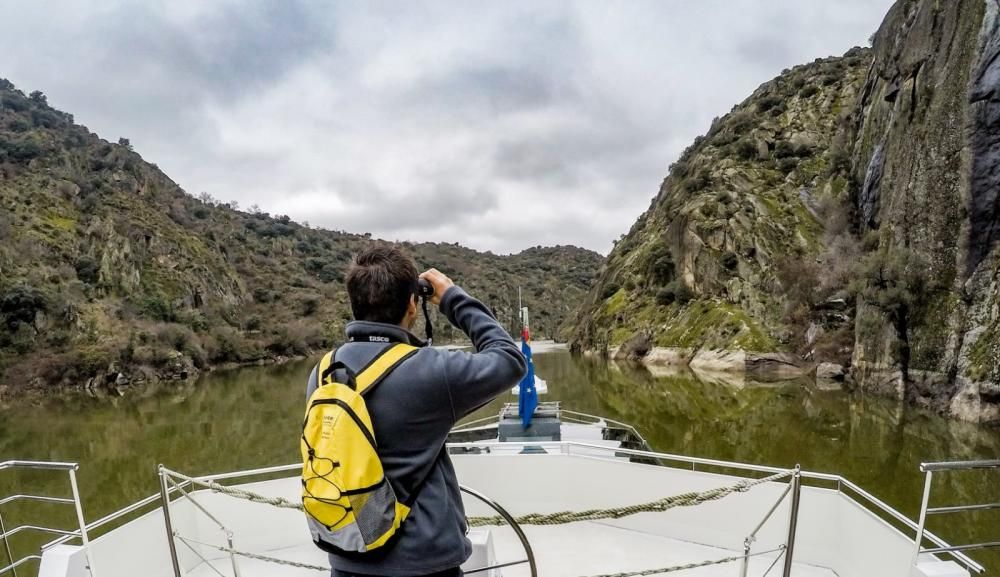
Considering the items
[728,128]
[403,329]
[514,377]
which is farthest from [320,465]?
[728,128]

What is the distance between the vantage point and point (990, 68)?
54.5ft

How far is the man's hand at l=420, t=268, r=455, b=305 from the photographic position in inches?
68.5

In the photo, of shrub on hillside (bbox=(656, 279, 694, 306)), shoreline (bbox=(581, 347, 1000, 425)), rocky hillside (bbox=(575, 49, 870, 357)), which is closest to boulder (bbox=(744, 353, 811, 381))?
shoreline (bbox=(581, 347, 1000, 425))

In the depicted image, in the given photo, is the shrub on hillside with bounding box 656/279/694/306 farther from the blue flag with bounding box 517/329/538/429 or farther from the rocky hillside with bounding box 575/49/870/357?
the blue flag with bounding box 517/329/538/429

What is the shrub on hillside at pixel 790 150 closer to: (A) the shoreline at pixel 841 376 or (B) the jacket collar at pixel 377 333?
(A) the shoreline at pixel 841 376

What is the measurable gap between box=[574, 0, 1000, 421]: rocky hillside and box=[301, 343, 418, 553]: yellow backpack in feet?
57.1

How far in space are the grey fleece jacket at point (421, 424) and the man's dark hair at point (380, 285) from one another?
6 cm

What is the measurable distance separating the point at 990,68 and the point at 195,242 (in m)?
64.1

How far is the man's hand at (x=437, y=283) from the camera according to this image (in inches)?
68.5

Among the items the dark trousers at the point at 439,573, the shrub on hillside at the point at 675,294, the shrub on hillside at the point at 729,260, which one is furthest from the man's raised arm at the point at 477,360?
the shrub on hillside at the point at 675,294

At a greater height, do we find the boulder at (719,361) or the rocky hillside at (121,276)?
the rocky hillside at (121,276)

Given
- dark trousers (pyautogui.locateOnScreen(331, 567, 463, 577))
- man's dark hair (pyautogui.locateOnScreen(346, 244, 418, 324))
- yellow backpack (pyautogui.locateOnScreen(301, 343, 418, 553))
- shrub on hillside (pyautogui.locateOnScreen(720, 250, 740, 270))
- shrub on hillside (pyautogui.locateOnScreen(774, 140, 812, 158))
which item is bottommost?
dark trousers (pyautogui.locateOnScreen(331, 567, 463, 577))

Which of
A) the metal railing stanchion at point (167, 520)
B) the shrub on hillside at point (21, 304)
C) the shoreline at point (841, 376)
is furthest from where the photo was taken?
the shrub on hillside at point (21, 304)

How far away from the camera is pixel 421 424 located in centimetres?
143
